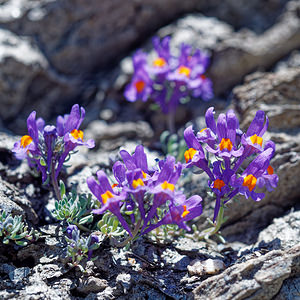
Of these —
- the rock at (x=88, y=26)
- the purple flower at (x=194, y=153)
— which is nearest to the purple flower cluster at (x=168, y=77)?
the rock at (x=88, y=26)

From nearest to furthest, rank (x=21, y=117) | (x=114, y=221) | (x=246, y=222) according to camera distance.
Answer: (x=114, y=221)
(x=246, y=222)
(x=21, y=117)

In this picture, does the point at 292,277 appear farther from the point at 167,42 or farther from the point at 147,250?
the point at 167,42

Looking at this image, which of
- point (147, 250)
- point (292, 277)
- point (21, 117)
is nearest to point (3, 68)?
point (21, 117)

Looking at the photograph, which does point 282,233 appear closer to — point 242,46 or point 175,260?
point 175,260

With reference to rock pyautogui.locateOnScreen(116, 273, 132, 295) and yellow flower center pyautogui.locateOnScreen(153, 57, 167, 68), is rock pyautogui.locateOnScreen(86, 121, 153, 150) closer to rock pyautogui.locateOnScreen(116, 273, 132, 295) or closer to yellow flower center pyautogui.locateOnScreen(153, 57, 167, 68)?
yellow flower center pyautogui.locateOnScreen(153, 57, 167, 68)

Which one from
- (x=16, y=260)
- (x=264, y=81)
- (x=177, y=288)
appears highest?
(x=264, y=81)

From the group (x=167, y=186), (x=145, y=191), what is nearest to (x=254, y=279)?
(x=167, y=186)

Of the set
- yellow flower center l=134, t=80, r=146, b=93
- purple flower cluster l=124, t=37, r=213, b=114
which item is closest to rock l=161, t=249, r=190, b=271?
purple flower cluster l=124, t=37, r=213, b=114
